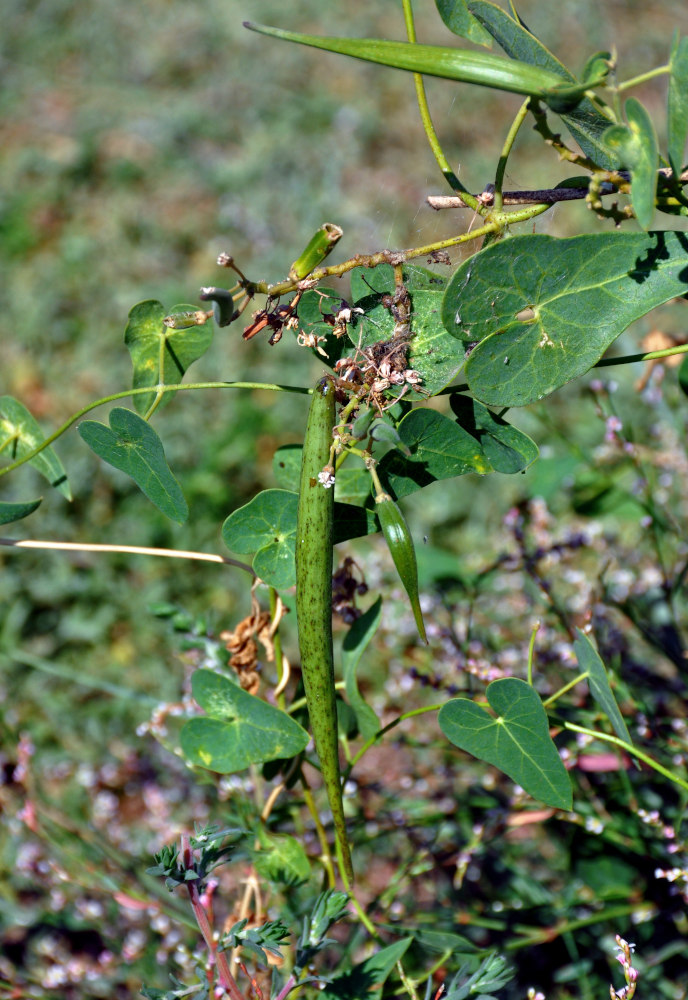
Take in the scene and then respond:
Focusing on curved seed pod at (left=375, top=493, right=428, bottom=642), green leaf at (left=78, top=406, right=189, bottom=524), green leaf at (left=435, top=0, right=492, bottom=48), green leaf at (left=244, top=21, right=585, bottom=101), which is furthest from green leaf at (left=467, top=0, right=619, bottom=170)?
green leaf at (left=78, top=406, right=189, bottom=524)

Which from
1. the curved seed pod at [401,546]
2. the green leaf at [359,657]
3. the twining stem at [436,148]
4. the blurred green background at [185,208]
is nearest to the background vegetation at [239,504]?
the blurred green background at [185,208]

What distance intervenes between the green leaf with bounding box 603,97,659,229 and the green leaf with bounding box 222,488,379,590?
35 centimetres

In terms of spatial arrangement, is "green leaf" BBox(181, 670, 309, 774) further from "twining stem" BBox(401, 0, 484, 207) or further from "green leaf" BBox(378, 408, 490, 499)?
"twining stem" BBox(401, 0, 484, 207)

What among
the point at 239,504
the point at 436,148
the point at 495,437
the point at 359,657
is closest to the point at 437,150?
the point at 436,148

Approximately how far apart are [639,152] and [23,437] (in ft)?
2.30

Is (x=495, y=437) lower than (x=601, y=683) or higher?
higher

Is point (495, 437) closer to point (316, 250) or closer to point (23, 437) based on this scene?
point (316, 250)

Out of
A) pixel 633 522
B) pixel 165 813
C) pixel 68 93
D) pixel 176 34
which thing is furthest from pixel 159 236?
pixel 165 813

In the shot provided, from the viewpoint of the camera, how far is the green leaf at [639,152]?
58 cm

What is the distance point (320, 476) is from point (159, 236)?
2.41 meters

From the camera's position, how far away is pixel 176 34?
12.1ft

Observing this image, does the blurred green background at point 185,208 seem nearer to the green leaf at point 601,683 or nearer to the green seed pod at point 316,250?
the green leaf at point 601,683

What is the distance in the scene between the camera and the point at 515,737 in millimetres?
744

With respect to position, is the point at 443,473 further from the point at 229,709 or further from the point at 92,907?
the point at 92,907
